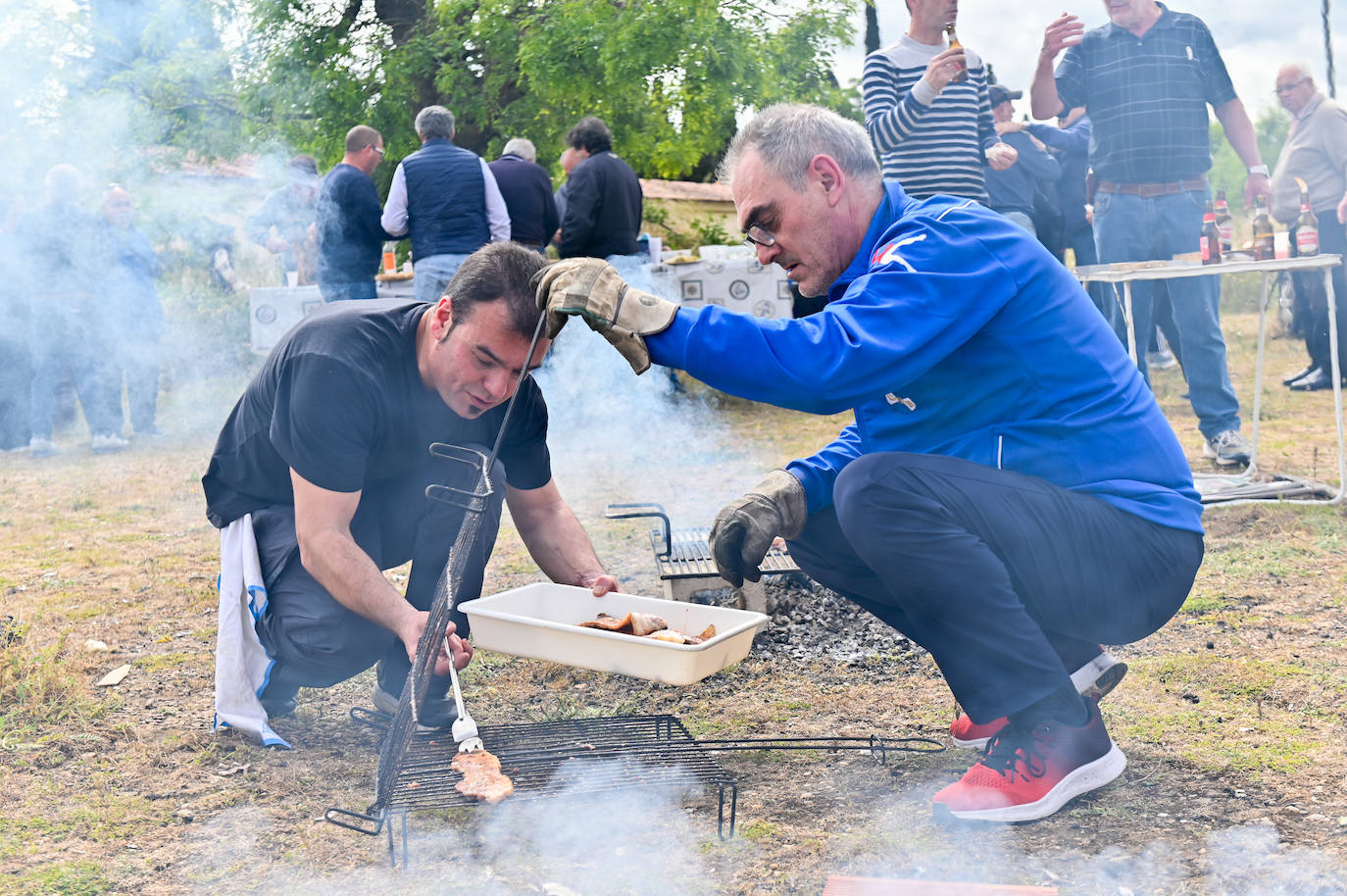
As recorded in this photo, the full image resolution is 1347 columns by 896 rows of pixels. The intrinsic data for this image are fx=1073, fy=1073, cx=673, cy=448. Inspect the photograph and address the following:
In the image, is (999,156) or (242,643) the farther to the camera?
(999,156)

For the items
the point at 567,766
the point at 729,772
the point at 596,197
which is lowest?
the point at 729,772

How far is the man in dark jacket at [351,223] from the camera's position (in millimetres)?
6738

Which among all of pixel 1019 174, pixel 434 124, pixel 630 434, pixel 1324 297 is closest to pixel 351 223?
pixel 434 124

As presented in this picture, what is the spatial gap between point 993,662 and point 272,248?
28.9ft

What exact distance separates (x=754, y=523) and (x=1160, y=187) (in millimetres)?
3991

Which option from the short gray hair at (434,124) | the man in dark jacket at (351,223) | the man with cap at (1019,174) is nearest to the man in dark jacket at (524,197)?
the short gray hair at (434,124)

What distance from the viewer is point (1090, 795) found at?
2.31m

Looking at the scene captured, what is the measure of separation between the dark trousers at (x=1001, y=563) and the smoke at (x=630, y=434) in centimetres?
321

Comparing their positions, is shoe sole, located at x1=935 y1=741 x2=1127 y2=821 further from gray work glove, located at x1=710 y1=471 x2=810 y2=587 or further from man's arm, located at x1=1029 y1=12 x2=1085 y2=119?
man's arm, located at x1=1029 y1=12 x2=1085 y2=119

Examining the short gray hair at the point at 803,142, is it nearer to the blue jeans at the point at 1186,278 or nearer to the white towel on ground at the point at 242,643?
the white towel on ground at the point at 242,643

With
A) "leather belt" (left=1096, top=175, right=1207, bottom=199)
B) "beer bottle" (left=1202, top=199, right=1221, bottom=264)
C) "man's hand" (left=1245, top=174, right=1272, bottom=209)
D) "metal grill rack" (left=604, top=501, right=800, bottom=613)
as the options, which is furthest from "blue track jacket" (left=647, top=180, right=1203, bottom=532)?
"man's hand" (left=1245, top=174, right=1272, bottom=209)

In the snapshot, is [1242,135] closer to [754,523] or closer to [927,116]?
[927,116]

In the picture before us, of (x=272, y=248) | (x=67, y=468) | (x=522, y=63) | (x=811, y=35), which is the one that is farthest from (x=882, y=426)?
(x=811, y=35)

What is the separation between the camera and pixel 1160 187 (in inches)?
211
